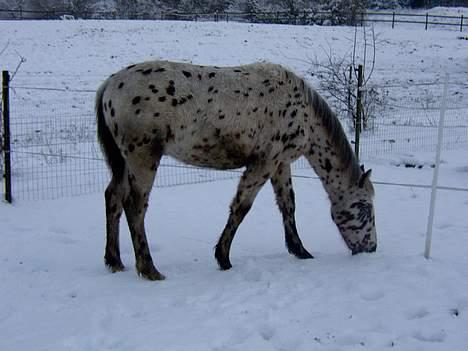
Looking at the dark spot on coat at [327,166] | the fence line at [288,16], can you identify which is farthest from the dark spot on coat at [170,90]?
the fence line at [288,16]

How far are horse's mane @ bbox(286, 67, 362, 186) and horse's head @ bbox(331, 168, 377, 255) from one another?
0.39 ft

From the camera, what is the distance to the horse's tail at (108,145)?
Answer: 463cm

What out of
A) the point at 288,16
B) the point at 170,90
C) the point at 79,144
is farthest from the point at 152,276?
the point at 288,16

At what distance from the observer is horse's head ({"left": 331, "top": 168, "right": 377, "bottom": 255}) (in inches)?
201

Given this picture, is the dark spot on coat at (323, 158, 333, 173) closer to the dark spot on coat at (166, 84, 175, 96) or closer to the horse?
the horse

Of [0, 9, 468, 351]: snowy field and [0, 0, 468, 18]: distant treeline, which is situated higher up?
[0, 0, 468, 18]: distant treeline

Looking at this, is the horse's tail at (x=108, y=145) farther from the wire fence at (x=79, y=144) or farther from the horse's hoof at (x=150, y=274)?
the wire fence at (x=79, y=144)

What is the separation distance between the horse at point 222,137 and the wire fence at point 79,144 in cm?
295

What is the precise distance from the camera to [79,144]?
9883 millimetres

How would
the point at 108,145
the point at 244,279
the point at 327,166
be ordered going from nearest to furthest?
1. the point at 244,279
2. the point at 108,145
3. the point at 327,166

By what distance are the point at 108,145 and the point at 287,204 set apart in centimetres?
185

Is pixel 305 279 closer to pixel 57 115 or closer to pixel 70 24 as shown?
pixel 57 115

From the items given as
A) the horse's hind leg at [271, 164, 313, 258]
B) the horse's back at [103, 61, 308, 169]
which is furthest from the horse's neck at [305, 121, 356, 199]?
the horse's back at [103, 61, 308, 169]

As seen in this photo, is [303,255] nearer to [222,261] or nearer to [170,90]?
[222,261]
